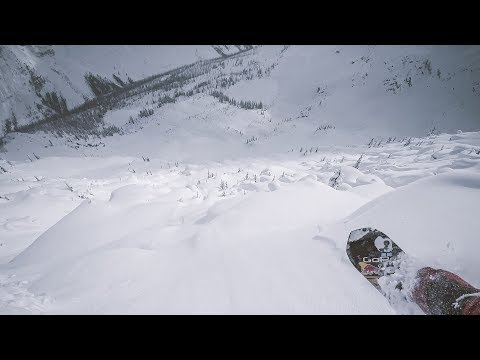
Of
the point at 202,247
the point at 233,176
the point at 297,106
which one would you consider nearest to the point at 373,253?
the point at 202,247

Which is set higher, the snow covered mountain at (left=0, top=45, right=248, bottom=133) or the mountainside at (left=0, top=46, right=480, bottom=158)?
the snow covered mountain at (left=0, top=45, right=248, bottom=133)

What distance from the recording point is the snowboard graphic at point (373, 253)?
2.19 meters

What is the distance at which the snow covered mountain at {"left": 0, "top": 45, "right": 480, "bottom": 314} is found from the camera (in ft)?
7.22

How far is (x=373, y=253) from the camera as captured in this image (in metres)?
2.23

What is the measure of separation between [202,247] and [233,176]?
170 inches

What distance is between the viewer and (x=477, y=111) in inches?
377

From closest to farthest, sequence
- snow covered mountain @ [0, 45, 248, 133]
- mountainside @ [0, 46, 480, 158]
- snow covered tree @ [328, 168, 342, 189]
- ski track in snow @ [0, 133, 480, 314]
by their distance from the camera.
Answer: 1. ski track in snow @ [0, 133, 480, 314]
2. snow covered tree @ [328, 168, 342, 189]
3. mountainside @ [0, 46, 480, 158]
4. snow covered mountain @ [0, 45, 248, 133]

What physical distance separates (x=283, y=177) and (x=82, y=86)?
16.2 meters

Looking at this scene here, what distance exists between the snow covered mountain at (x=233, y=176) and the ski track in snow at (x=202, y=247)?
0.02m

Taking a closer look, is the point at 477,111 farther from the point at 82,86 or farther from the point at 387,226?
the point at 82,86

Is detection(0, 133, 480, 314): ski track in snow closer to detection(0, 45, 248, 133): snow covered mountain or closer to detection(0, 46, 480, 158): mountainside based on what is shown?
detection(0, 46, 480, 158): mountainside

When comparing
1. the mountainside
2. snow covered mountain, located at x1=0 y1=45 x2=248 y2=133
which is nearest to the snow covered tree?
the mountainside

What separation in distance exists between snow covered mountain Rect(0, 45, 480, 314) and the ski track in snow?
2 cm
